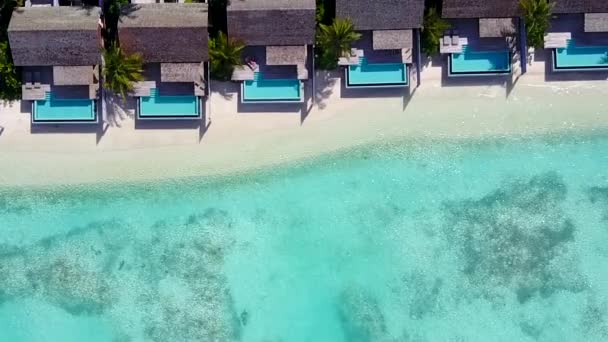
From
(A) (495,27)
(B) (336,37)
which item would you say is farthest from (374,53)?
(A) (495,27)

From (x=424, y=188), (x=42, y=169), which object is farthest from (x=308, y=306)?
(x=42, y=169)

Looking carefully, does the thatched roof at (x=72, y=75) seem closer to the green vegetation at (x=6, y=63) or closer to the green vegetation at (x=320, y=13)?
the green vegetation at (x=6, y=63)

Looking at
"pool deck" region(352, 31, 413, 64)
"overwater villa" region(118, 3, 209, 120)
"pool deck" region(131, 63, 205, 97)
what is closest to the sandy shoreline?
"pool deck" region(131, 63, 205, 97)

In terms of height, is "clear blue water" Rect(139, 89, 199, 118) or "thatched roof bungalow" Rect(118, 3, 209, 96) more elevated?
"thatched roof bungalow" Rect(118, 3, 209, 96)

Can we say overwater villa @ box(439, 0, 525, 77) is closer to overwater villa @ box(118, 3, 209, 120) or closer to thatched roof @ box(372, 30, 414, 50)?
thatched roof @ box(372, 30, 414, 50)

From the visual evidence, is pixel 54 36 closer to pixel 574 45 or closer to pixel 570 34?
pixel 570 34

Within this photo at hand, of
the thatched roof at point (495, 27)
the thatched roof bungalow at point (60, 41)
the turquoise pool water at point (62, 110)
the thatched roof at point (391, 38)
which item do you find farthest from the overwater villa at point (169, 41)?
the thatched roof at point (495, 27)

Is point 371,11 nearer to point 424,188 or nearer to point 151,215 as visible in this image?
point 424,188
